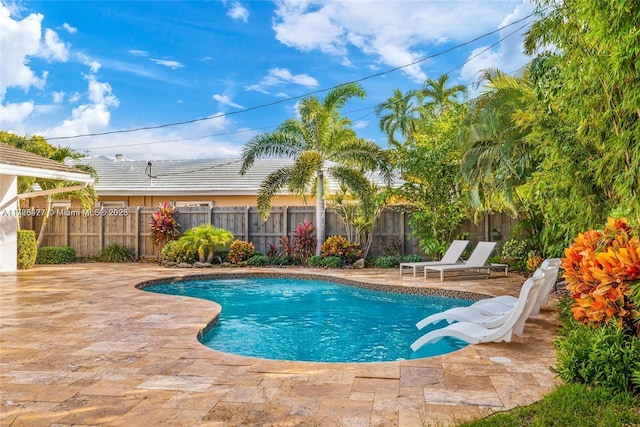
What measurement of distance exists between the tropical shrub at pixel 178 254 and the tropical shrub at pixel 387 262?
228 inches

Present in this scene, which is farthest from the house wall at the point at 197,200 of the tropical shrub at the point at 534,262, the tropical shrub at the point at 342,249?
the tropical shrub at the point at 534,262

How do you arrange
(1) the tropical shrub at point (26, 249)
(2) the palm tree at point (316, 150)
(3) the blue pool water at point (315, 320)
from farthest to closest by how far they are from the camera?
(2) the palm tree at point (316, 150)
(1) the tropical shrub at point (26, 249)
(3) the blue pool water at point (315, 320)

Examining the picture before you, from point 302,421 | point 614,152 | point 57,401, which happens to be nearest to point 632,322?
point 614,152

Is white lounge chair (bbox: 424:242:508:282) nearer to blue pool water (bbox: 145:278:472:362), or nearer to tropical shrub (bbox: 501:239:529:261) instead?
tropical shrub (bbox: 501:239:529:261)

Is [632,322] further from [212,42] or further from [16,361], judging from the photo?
[212,42]

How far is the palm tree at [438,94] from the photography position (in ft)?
73.0

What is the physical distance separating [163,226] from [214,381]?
39.8 ft

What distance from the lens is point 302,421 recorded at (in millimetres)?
3020

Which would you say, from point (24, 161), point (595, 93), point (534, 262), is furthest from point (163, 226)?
point (595, 93)

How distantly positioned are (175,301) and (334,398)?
16.7ft

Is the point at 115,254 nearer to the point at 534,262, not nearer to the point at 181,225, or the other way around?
the point at 181,225

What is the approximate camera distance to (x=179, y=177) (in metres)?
19.8

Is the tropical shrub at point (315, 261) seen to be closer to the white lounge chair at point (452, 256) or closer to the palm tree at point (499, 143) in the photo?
the white lounge chair at point (452, 256)

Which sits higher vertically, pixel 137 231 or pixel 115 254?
pixel 137 231
